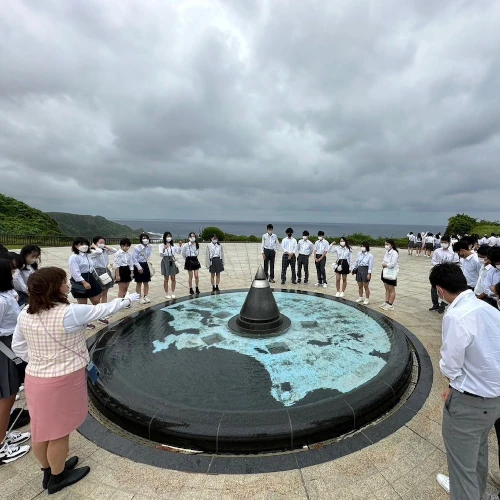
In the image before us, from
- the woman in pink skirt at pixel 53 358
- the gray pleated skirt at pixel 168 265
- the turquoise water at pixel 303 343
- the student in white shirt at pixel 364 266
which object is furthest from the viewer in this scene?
the gray pleated skirt at pixel 168 265

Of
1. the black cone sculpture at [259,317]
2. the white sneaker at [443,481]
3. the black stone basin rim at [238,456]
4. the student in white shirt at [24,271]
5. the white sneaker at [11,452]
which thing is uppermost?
the student in white shirt at [24,271]

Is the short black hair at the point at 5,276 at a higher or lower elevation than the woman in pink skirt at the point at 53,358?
higher

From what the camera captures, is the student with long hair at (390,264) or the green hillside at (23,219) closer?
the student with long hair at (390,264)

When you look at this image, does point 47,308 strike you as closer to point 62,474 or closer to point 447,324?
point 62,474

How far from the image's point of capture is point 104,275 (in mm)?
7234

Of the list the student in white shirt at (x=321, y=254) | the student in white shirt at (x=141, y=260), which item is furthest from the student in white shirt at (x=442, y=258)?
the student in white shirt at (x=141, y=260)

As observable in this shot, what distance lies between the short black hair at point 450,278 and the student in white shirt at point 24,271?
560 centimetres

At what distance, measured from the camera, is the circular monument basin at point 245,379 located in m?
3.56

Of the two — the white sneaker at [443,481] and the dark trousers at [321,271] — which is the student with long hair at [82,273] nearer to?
the white sneaker at [443,481]

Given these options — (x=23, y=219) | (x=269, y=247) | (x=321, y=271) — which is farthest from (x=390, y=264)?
(x=23, y=219)

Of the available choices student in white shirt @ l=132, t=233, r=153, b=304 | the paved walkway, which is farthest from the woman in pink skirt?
student in white shirt @ l=132, t=233, r=153, b=304

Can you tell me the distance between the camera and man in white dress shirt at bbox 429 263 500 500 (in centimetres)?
229

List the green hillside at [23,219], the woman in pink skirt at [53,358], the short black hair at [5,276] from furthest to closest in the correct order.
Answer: the green hillside at [23,219] < the short black hair at [5,276] < the woman in pink skirt at [53,358]

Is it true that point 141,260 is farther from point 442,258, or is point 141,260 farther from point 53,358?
point 442,258
